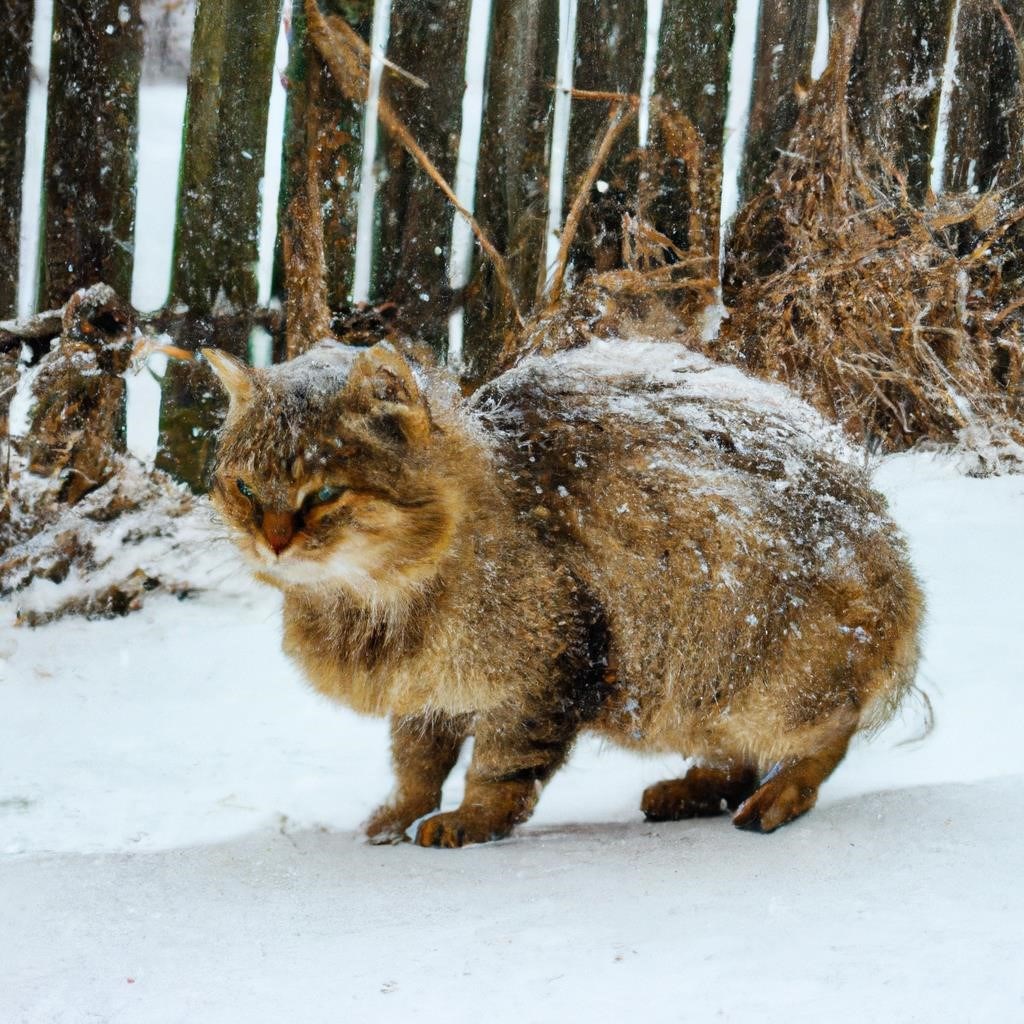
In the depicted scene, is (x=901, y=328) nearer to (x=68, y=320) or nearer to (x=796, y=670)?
(x=796, y=670)

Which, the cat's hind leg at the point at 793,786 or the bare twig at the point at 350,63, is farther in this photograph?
the bare twig at the point at 350,63

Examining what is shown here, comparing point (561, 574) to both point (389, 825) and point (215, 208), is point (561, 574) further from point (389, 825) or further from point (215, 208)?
point (215, 208)

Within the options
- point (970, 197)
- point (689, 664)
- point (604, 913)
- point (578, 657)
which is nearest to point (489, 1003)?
point (604, 913)

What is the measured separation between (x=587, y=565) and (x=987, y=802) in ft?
2.62

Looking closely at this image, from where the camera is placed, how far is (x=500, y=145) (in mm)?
3186

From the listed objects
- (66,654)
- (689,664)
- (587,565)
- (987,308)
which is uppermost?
(987,308)

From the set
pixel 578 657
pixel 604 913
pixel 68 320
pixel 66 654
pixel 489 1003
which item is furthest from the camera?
pixel 68 320

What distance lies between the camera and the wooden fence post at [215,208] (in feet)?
9.84

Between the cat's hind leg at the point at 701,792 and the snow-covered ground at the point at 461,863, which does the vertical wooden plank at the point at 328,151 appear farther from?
the cat's hind leg at the point at 701,792

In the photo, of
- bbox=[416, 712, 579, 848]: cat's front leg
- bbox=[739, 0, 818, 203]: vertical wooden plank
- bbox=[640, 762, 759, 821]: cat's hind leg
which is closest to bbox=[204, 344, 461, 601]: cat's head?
bbox=[416, 712, 579, 848]: cat's front leg

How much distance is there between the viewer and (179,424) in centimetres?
316

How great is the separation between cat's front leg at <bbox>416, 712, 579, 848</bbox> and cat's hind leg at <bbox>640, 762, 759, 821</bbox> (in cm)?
29

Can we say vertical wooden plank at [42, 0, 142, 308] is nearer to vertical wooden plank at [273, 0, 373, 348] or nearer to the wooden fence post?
the wooden fence post

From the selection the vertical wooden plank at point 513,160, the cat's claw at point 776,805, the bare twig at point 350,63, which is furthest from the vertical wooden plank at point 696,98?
the cat's claw at point 776,805
